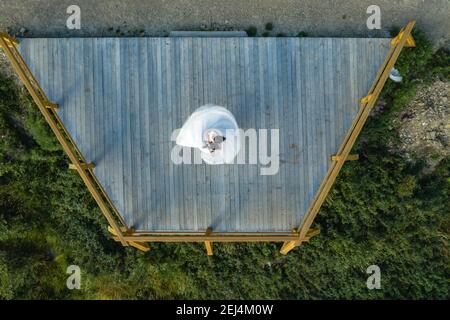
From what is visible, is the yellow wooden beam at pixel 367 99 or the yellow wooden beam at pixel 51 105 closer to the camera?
the yellow wooden beam at pixel 367 99

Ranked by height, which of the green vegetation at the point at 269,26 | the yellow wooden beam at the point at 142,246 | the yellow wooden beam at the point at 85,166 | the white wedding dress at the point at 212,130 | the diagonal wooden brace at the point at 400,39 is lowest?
the yellow wooden beam at the point at 142,246

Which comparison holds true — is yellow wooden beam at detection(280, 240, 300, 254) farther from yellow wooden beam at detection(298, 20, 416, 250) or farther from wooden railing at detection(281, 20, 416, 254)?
yellow wooden beam at detection(298, 20, 416, 250)

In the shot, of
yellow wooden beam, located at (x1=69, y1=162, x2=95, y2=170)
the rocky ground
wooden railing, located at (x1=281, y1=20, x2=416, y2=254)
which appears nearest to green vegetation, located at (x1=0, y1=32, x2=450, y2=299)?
the rocky ground

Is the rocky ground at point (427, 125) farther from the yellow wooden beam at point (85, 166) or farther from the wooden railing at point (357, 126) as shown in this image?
the yellow wooden beam at point (85, 166)

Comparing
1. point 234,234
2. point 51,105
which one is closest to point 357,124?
point 234,234

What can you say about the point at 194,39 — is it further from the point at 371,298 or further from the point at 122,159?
the point at 371,298

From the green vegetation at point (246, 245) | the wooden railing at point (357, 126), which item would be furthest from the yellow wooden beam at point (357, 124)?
the green vegetation at point (246, 245)
